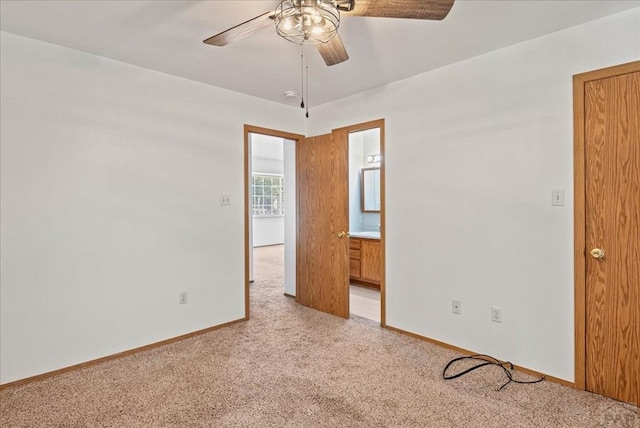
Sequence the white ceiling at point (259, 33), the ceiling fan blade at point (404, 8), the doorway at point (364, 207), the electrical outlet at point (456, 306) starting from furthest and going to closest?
the doorway at point (364, 207), the electrical outlet at point (456, 306), the white ceiling at point (259, 33), the ceiling fan blade at point (404, 8)

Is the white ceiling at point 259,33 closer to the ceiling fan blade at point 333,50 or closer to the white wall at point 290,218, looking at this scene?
the ceiling fan blade at point 333,50

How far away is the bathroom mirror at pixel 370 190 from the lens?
5582 millimetres

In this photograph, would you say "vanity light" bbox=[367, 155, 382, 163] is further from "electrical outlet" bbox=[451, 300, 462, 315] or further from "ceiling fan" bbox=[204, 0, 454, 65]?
"ceiling fan" bbox=[204, 0, 454, 65]

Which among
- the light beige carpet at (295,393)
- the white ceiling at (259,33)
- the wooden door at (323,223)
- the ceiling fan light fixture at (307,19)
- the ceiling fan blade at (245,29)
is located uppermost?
the white ceiling at (259,33)

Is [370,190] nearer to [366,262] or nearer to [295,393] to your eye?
[366,262]

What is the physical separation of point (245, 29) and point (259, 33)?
2.25 ft

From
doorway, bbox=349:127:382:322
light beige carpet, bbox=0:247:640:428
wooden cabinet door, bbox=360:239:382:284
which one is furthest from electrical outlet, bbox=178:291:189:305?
wooden cabinet door, bbox=360:239:382:284

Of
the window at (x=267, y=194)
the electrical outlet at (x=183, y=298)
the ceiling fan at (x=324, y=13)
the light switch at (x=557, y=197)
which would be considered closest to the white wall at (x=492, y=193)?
the light switch at (x=557, y=197)

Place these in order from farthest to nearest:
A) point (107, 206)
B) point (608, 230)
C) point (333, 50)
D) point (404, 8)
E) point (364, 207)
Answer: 1. point (364, 207)
2. point (107, 206)
3. point (608, 230)
4. point (333, 50)
5. point (404, 8)

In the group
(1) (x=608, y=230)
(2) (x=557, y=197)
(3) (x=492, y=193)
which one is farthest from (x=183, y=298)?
(1) (x=608, y=230)

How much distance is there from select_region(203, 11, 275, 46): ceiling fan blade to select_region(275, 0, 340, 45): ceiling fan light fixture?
→ 57mm

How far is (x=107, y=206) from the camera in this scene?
109 inches

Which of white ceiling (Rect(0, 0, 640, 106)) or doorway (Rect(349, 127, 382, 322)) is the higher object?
white ceiling (Rect(0, 0, 640, 106))

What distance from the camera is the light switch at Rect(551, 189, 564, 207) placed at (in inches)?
92.4
